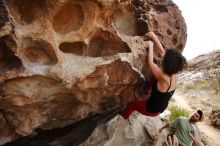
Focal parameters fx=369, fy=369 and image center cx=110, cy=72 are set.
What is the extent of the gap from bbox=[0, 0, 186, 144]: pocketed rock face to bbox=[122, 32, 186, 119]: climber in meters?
0.16

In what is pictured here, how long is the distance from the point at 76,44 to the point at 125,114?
181 cm

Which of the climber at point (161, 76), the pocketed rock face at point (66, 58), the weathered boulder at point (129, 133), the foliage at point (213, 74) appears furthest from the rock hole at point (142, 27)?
the foliage at point (213, 74)

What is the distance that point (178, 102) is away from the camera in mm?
12047

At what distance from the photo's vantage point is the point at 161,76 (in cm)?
489

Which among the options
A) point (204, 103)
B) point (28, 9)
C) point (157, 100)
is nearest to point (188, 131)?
point (157, 100)

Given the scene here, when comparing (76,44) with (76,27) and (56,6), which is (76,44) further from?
(56,6)

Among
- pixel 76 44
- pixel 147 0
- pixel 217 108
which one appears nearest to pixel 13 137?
pixel 76 44

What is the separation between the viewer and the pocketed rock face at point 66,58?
413 cm

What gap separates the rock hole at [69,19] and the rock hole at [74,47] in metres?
0.22

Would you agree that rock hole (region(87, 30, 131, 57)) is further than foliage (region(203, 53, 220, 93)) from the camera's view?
No

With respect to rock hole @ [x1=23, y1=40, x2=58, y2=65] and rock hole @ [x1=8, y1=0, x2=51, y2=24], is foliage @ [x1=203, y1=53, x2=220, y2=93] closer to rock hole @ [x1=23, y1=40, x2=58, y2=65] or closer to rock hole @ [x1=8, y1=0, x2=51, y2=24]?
rock hole @ [x1=23, y1=40, x2=58, y2=65]

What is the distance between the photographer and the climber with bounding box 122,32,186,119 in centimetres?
473

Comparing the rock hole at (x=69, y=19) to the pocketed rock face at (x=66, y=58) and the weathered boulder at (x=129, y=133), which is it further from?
the weathered boulder at (x=129, y=133)

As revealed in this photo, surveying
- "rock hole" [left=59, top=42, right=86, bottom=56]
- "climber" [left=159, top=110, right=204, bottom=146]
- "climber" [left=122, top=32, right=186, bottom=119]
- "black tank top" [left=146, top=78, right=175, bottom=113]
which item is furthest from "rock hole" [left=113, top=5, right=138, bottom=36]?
"climber" [left=159, top=110, right=204, bottom=146]
